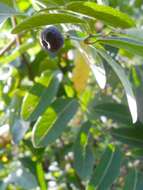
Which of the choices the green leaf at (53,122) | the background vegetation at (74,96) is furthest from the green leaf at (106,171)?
the green leaf at (53,122)

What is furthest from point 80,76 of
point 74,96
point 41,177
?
point 41,177

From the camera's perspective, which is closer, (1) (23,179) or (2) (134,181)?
(2) (134,181)

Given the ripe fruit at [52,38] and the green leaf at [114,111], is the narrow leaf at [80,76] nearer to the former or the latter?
the green leaf at [114,111]

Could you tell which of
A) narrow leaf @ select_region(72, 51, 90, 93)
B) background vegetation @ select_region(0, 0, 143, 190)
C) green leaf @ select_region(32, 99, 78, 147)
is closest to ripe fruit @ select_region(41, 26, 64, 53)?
background vegetation @ select_region(0, 0, 143, 190)

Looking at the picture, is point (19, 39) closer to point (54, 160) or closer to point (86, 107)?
point (86, 107)

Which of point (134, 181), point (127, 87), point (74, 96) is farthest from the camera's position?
point (74, 96)

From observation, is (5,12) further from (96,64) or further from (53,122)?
(53,122)

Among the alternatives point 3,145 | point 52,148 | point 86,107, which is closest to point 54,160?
point 52,148
